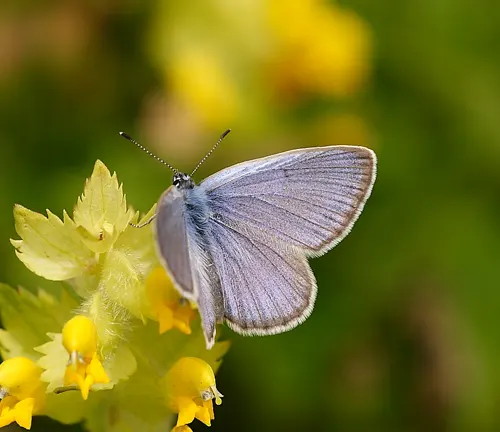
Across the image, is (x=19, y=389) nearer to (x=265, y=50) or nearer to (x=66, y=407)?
(x=66, y=407)

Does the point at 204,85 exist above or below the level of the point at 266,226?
below

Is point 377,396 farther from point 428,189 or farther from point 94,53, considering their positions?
point 94,53

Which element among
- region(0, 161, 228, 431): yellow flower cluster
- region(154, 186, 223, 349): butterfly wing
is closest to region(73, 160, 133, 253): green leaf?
region(0, 161, 228, 431): yellow flower cluster

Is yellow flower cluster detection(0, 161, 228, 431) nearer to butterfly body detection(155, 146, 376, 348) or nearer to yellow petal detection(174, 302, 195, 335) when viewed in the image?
yellow petal detection(174, 302, 195, 335)

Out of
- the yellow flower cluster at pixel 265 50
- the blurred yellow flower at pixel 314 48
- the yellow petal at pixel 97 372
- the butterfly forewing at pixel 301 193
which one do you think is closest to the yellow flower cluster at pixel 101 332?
the yellow petal at pixel 97 372

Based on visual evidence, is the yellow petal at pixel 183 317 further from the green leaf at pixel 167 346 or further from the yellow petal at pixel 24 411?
the yellow petal at pixel 24 411

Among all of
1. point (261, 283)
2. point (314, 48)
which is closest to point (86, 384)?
point (261, 283)
